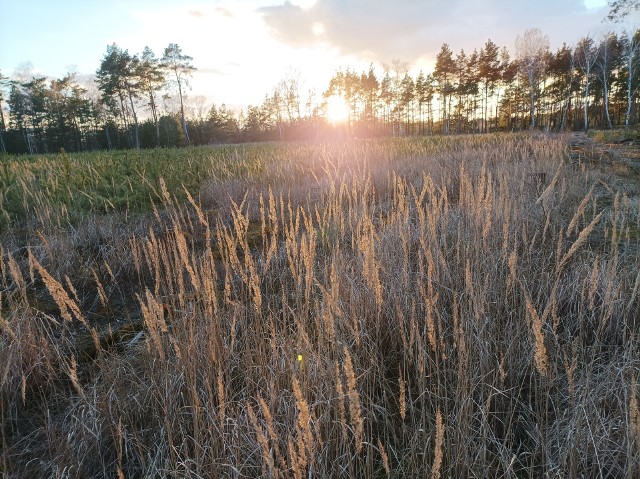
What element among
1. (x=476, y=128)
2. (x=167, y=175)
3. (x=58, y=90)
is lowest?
(x=167, y=175)

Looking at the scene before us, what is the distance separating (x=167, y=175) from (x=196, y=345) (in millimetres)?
5055

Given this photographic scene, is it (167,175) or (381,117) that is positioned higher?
(381,117)

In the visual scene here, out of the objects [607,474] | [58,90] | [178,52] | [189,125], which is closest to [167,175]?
[607,474]

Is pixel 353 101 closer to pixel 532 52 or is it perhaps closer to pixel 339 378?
pixel 532 52

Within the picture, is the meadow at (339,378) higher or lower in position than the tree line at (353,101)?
lower

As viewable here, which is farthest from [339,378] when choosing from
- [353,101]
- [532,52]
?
[353,101]

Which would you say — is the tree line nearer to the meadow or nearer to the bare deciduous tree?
the bare deciduous tree

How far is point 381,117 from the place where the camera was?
57656mm

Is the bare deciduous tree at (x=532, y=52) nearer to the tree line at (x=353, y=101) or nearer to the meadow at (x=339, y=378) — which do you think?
the tree line at (x=353, y=101)

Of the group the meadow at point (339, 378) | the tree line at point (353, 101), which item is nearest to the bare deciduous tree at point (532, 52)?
the tree line at point (353, 101)

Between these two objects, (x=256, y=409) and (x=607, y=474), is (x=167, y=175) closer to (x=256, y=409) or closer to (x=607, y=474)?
(x=256, y=409)

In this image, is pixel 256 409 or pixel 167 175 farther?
pixel 167 175

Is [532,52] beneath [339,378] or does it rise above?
above

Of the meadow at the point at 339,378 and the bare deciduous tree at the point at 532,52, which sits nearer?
the meadow at the point at 339,378
